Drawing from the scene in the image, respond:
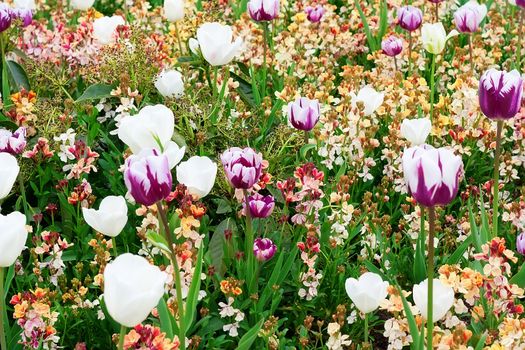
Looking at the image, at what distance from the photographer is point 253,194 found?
2.88 m

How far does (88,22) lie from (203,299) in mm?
2046

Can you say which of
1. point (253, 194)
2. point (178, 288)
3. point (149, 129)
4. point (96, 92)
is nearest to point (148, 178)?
point (178, 288)

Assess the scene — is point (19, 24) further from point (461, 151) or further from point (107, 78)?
point (461, 151)

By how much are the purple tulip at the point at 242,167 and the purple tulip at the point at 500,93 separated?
0.68 meters

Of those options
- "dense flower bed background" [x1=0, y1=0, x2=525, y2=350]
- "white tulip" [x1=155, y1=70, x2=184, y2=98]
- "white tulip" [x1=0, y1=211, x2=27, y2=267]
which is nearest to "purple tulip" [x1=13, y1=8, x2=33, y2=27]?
"dense flower bed background" [x1=0, y1=0, x2=525, y2=350]

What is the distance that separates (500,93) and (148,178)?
1103mm

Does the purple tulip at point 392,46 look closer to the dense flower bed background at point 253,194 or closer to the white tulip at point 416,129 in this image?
the dense flower bed background at point 253,194

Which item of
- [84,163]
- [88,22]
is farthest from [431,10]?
[84,163]

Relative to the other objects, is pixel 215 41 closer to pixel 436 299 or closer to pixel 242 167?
pixel 242 167

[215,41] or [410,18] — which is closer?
[215,41]

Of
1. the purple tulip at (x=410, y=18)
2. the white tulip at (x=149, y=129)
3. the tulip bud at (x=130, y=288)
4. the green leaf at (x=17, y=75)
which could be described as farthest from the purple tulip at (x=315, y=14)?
the tulip bud at (x=130, y=288)

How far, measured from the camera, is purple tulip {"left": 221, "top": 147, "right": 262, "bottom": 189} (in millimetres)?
2406

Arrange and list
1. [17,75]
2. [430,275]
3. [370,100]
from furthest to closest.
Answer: [17,75]
[370,100]
[430,275]

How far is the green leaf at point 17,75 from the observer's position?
3.79 metres
